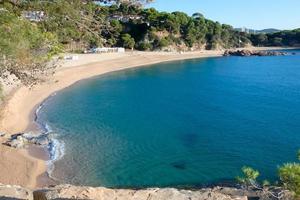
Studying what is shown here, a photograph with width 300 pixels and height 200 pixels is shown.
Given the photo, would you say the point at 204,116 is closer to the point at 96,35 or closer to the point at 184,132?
the point at 184,132

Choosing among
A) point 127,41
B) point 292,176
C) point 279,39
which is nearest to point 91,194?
point 292,176

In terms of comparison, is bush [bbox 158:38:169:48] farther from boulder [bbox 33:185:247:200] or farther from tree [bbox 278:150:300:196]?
tree [bbox 278:150:300:196]

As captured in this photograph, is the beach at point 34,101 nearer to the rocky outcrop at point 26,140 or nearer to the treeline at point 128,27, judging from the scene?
the rocky outcrop at point 26,140

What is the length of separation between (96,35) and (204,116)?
32.2m

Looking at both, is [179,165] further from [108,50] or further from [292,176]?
[108,50]

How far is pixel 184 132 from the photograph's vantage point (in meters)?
35.7

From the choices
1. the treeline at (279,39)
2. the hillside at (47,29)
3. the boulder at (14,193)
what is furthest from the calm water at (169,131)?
the treeline at (279,39)

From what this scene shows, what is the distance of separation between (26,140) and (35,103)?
16872 millimetres

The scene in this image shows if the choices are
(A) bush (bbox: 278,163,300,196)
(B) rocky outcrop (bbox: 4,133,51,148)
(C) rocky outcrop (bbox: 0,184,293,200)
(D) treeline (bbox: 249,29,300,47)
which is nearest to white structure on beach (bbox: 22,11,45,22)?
(C) rocky outcrop (bbox: 0,184,293,200)

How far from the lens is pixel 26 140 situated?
30.5 meters

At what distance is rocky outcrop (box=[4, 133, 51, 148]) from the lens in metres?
29.2

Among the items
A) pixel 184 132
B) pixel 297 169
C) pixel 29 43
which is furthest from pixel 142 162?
pixel 297 169

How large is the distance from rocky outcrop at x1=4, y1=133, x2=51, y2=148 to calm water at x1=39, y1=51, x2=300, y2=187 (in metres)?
1.33

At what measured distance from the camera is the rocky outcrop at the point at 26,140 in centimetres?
2922
